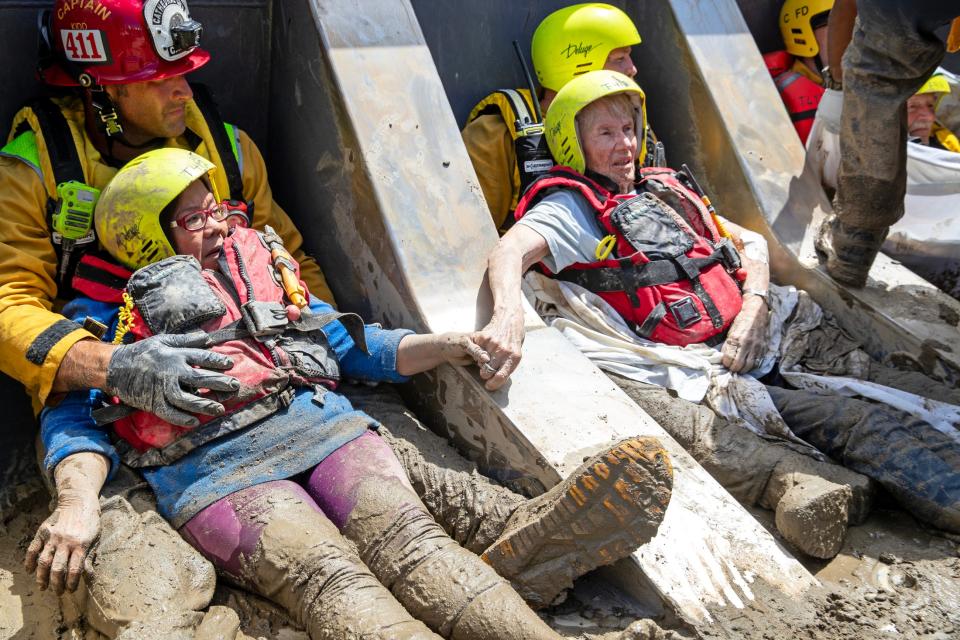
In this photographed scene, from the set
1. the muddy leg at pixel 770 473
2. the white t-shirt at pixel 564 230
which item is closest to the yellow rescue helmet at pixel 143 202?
the white t-shirt at pixel 564 230

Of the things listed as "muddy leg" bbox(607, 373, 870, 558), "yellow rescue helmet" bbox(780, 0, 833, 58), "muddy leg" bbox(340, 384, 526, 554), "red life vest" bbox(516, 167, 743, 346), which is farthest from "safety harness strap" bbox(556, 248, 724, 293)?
"yellow rescue helmet" bbox(780, 0, 833, 58)

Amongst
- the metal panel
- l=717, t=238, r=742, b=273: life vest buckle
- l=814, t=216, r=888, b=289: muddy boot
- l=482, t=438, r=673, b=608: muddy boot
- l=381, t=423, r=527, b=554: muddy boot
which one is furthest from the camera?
the metal panel

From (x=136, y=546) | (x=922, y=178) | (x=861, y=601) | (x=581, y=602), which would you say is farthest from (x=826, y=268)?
(x=136, y=546)

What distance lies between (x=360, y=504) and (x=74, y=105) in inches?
69.5

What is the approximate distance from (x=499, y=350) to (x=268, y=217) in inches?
42.4

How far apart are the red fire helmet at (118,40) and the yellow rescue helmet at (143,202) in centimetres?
40

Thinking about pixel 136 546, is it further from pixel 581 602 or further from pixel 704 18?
pixel 704 18

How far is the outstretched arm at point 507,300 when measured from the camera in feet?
10.7

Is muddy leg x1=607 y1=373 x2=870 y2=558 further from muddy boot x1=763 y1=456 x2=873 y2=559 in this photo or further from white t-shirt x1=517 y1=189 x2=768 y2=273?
white t-shirt x1=517 y1=189 x2=768 y2=273

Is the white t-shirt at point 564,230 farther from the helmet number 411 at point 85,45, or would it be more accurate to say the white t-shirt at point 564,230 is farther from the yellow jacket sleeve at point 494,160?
the helmet number 411 at point 85,45

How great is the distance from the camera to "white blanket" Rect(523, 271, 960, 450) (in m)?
3.56

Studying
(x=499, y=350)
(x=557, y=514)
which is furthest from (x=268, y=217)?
(x=557, y=514)

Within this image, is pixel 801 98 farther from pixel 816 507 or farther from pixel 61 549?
pixel 61 549

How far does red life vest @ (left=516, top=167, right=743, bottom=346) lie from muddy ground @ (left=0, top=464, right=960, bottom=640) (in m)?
0.86
